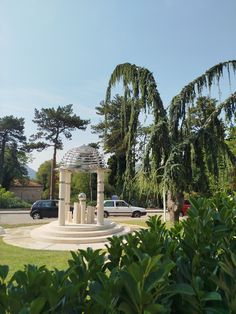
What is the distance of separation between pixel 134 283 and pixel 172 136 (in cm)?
1216

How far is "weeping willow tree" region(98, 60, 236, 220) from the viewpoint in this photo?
40.5 ft

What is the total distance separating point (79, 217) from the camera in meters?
14.8

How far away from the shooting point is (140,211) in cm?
2795

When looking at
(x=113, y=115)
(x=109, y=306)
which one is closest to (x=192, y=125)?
(x=109, y=306)

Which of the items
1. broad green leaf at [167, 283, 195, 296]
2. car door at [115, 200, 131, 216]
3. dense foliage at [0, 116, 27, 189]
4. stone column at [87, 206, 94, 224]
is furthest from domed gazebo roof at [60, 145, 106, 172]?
dense foliage at [0, 116, 27, 189]

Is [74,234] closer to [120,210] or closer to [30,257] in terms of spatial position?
[30,257]

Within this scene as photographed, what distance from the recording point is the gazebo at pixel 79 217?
12.4 metres

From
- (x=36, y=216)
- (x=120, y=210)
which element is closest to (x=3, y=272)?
(x=36, y=216)

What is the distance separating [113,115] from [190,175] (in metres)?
31.4

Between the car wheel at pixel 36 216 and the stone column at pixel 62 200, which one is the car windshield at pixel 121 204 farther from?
the stone column at pixel 62 200

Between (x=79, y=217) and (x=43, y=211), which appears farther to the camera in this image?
(x=43, y=211)

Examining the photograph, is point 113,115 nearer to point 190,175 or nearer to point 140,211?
point 140,211

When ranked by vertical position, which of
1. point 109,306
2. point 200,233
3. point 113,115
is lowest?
point 109,306

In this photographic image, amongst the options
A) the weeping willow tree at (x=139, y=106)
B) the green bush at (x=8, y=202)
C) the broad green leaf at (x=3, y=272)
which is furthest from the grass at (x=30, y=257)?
the green bush at (x=8, y=202)
